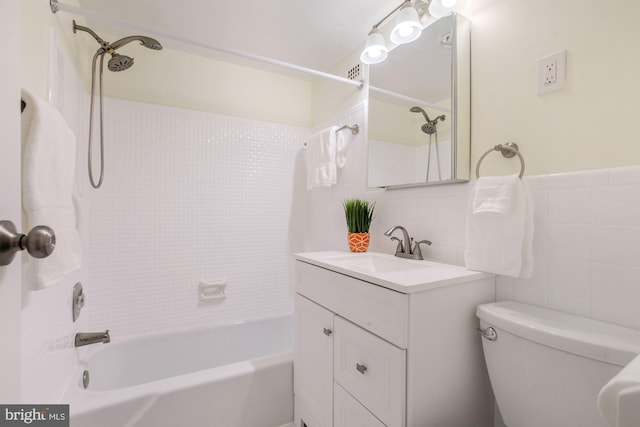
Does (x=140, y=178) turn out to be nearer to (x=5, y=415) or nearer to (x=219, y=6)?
(x=219, y=6)

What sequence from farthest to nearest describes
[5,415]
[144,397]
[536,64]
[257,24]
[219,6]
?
[257,24] < [219,6] < [144,397] < [536,64] < [5,415]

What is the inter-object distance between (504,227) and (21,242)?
3.96ft

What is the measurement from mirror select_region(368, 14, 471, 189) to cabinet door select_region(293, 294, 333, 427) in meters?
0.80

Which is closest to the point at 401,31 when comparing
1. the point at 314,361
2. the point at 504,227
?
the point at 504,227

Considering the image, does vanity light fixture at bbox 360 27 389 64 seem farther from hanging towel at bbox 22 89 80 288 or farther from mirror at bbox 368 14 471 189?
hanging towel at bbox 22 89 80 288

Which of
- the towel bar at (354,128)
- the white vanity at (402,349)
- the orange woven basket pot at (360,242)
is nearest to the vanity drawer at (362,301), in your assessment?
the white vanity at (402,349)

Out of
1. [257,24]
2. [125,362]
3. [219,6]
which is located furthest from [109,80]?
[125,362]

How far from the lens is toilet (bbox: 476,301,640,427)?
0.67m

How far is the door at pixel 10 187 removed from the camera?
0.43 meters

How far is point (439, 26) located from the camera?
131 cm

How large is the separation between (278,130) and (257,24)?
775mm

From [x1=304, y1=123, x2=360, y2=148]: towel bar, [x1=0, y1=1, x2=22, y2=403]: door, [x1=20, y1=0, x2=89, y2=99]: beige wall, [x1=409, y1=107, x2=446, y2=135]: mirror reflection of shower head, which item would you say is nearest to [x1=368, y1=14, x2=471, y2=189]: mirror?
[x1=409, y1=107, x2=446, y2=135]: mirror reflection of shower head

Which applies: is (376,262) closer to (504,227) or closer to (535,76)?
(504,227)

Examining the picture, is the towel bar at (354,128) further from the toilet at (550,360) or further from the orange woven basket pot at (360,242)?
the toilet at (550,360)
